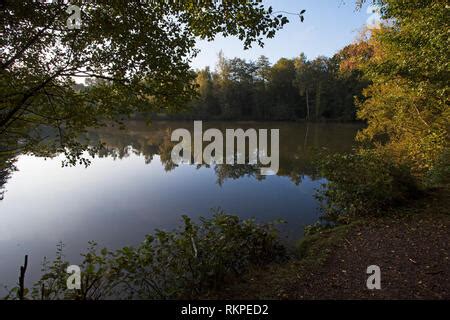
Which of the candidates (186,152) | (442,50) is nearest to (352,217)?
(442,50)

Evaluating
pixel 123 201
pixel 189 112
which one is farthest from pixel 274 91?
pixel 189 112

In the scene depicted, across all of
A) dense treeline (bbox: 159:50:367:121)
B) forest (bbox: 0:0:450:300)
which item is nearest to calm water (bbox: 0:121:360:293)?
forest (bbox: 0:0:450:300)

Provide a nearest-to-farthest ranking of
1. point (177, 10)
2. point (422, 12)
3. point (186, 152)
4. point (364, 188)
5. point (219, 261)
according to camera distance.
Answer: point (177, 10) → point (219, 261) → point (422, 12) → point (364, 188) → point (186, 152)

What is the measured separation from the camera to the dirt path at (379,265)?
4074 millimetres

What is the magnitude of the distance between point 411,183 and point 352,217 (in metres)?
2.18

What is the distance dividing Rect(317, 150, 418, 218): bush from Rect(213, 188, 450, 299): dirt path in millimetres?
799

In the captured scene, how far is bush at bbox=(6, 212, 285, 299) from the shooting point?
4.62 meters

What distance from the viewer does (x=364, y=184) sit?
7.47 meters

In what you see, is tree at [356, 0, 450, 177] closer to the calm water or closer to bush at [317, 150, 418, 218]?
bush at [317, 150, 418, 218]

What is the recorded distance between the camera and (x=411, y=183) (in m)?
8.03

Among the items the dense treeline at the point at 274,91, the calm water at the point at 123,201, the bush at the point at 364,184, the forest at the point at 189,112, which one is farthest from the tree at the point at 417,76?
the dense treeline at the point at 274,91

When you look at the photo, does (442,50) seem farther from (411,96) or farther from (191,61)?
(191,61)

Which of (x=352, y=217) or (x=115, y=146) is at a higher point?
(x=115, y=146)

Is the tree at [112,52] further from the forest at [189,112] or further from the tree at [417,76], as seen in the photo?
the tree at [417,76]
